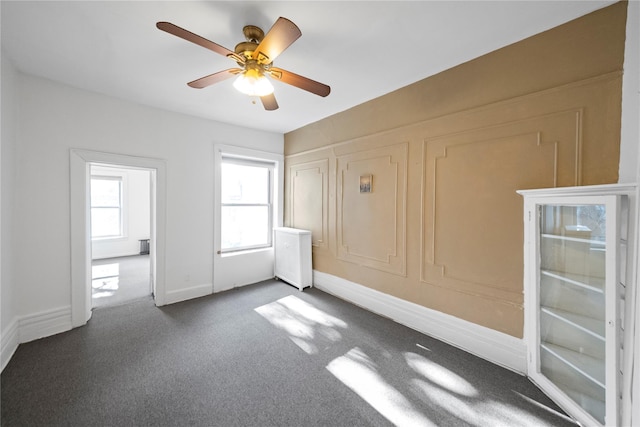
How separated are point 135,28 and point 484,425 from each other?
357cm

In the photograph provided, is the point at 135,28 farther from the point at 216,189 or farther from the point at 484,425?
the point at 484,425

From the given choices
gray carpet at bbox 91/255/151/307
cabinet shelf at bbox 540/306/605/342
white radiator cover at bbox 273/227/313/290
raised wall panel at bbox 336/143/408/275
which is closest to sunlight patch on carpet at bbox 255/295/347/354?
white radiator cover at bbox 273/227/313/290

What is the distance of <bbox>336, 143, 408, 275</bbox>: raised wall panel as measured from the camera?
8.93ft

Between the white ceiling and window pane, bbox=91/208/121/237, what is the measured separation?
4428 mm

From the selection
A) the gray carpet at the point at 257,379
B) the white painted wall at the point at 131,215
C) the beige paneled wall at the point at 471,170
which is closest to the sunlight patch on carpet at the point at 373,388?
the gray carpet at the point at 257,379

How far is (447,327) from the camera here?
234cm

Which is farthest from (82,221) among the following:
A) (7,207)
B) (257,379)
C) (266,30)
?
(266,30)

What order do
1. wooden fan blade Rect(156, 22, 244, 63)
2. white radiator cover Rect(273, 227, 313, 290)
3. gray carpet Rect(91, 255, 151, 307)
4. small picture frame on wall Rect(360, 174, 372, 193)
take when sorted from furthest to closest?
white radiator cover Rect(273, 227, 313, 290), gray carpet Rect(91, 255, 151, 307), small picture frame on wall Rect(360, 174, 372, 193), wooden fan blade Rect(156, 22, 244, 63)

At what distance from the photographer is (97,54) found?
203 centimetres

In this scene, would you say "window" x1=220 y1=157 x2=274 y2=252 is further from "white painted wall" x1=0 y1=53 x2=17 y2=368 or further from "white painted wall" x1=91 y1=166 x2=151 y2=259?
"white painted wall" x1=91 y1=166 x2=151 y2=259

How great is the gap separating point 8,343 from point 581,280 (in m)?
4.49

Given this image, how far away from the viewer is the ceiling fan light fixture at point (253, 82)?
1.73 meters

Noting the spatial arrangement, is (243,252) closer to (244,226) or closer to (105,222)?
(244,226)

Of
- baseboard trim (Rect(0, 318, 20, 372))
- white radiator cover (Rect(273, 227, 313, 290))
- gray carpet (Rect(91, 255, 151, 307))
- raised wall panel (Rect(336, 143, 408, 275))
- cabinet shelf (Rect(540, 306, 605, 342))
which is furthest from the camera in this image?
white radiator cover (Rect(273, 227, 313, 290))
